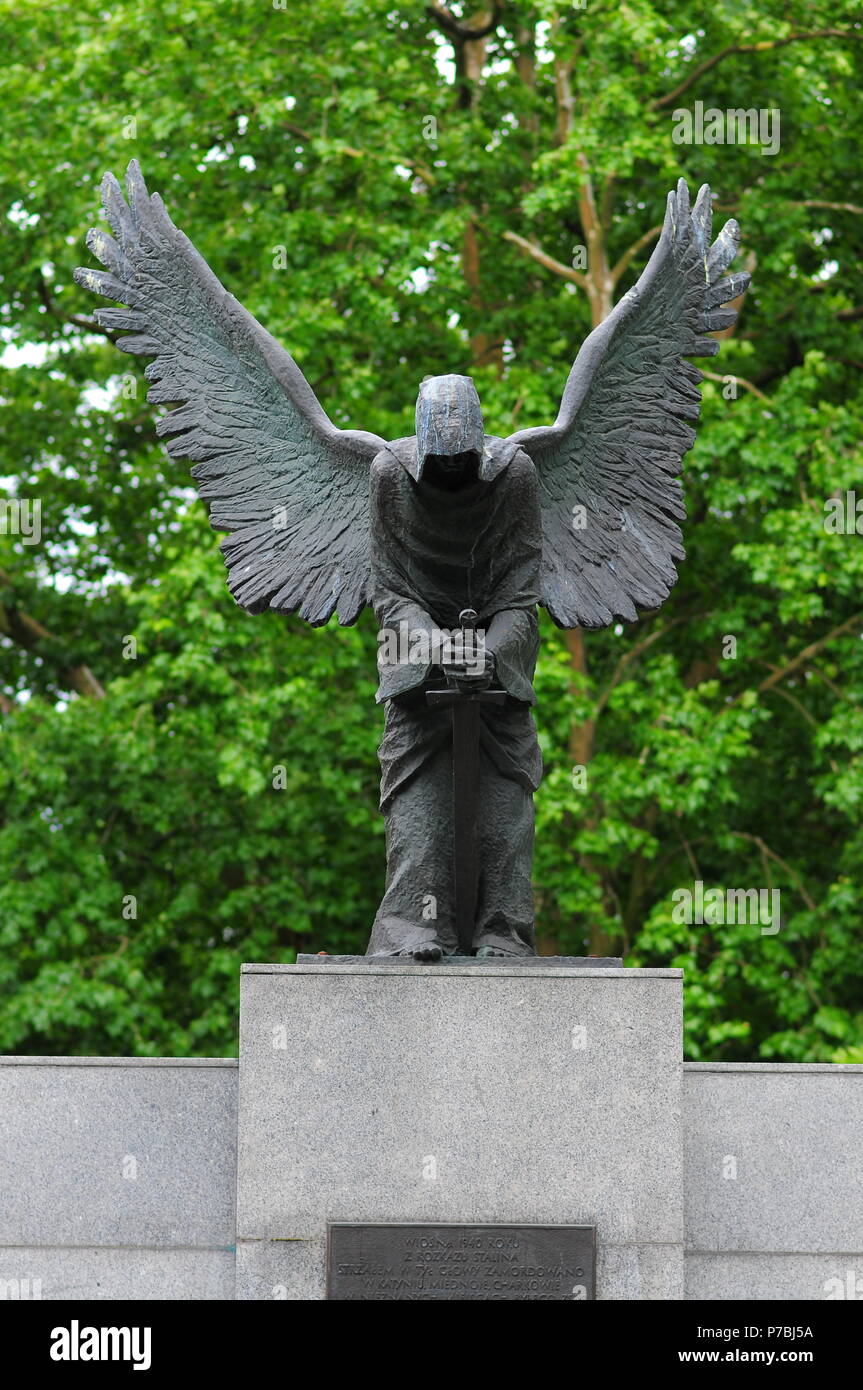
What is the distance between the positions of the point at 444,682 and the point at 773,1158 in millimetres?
2171

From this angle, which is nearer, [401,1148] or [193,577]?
[401,1148]

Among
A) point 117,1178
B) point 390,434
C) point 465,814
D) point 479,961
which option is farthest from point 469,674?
point 390,434

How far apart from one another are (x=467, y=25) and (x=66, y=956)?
8516 mm

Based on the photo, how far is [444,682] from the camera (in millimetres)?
7852

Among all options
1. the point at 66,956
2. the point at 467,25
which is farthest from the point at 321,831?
the point at 467,25

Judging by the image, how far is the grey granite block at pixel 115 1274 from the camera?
25.2 feet

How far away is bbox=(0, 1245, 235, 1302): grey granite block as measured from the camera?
767cm

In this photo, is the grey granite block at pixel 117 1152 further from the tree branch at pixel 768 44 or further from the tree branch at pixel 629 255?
the tree branch at pixel 768 44

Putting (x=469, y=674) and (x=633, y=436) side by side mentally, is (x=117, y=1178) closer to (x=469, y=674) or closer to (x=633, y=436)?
(x=469, y=674)

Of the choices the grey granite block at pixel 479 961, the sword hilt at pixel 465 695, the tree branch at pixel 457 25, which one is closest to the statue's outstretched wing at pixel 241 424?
the sword hilt at pixel 465 695

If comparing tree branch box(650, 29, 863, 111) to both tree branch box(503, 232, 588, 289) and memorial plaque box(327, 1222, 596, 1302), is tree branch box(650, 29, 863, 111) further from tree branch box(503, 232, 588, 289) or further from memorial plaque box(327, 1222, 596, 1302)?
memorial plaque box(327, 1222, 596, 1302)

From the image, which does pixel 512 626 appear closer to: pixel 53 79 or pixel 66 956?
pixel 66 956

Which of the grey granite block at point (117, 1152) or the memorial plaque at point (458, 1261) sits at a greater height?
the grey granite block at point (117, 1152)

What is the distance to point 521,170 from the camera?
1725 cm
